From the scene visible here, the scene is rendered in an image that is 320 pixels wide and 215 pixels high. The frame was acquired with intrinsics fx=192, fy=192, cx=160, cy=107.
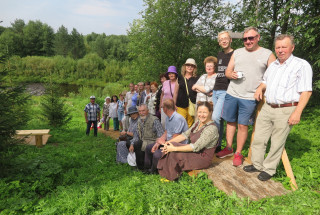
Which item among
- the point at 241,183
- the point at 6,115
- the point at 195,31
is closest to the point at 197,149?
the point at 241,183

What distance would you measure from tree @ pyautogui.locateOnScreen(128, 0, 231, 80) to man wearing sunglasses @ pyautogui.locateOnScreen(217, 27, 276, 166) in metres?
11.2

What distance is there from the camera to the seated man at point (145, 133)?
4.63 meters

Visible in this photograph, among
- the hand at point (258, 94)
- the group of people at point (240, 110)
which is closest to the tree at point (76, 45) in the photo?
the group of people at point (240, 110)

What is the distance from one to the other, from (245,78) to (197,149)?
1.50 metres

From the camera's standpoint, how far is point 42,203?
3.07 meters

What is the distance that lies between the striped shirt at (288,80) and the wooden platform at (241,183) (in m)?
1.34

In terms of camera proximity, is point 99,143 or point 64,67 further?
point 64,67

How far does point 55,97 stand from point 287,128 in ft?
38.8

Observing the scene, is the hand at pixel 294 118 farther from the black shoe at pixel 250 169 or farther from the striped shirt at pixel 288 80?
the black shoe at pixel 250 169

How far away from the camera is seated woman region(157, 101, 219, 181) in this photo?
3.36 m

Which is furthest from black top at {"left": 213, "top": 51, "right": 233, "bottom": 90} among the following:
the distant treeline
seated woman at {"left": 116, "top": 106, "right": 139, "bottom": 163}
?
the distant treeline

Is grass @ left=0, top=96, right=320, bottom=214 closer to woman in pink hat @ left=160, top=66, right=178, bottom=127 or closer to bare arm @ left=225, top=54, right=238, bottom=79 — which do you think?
woman in pink hat @ left=160, top=66, right=178, bottom=127

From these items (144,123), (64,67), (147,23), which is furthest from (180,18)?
(64,67)

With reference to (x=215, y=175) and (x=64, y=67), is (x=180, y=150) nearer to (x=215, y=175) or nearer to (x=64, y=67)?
(x=215, y=175)
